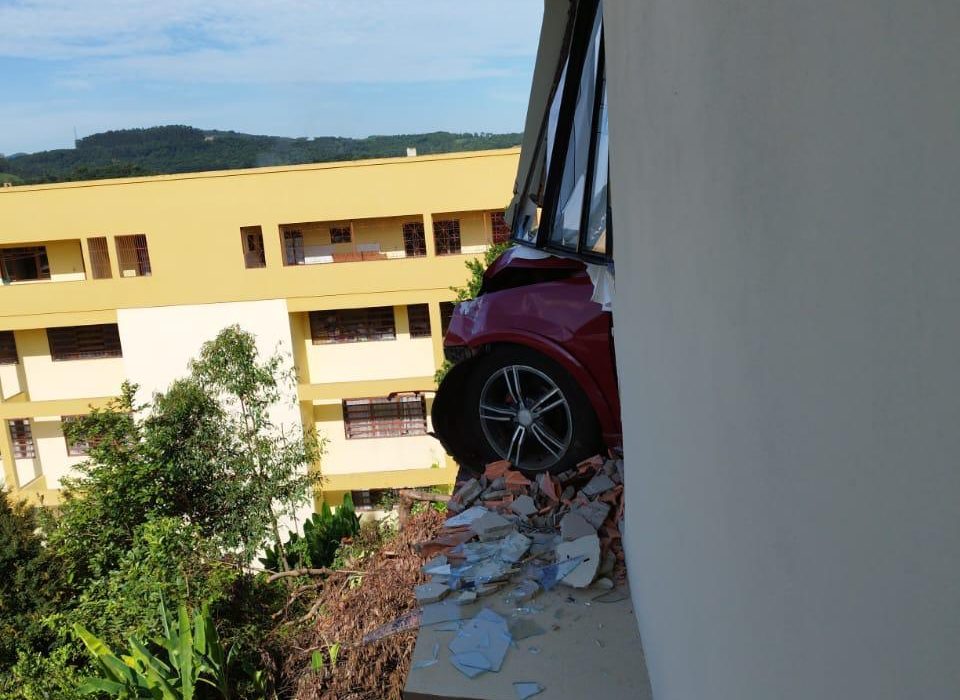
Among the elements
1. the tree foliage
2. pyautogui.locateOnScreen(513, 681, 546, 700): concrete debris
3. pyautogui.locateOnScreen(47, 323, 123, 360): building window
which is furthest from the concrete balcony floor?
pyautogui.locateOnScreen(47, 323, 123, 360): building window

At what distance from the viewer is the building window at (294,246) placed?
28.5 m

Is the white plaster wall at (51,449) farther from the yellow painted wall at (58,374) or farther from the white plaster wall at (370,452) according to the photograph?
the white plaster wall at (370,452)

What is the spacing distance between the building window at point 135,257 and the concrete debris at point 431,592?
25.5m

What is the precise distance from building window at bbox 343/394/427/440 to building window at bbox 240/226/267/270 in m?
5.59

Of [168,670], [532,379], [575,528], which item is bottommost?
[168,670]

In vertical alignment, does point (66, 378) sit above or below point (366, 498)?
above

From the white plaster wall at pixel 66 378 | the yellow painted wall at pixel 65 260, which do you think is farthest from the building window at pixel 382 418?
the yellow painted wall at pixel 65 260

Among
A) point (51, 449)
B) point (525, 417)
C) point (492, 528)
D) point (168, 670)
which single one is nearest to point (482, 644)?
point (492, 528)

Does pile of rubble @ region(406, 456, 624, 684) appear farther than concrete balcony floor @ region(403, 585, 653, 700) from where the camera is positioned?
Yes

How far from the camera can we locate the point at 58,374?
28578mm

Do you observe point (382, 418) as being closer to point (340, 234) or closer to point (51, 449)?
point (340, 234)

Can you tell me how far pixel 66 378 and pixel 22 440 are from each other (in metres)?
2.79

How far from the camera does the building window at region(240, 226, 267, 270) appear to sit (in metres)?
25.5

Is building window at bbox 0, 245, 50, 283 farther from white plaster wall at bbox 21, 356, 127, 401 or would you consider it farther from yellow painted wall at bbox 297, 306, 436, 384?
yellow painted wall at bbox 297, 306, 436, 384
